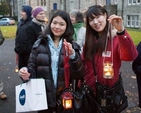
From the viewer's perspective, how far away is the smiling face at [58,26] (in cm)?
290

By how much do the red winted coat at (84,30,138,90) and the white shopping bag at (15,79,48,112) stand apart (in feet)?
1.80

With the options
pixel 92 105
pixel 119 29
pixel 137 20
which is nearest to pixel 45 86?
pixel 92 105

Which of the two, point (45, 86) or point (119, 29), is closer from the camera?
point (119, 29)

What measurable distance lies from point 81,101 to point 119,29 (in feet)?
2.96

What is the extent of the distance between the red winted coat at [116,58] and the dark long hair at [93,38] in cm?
7

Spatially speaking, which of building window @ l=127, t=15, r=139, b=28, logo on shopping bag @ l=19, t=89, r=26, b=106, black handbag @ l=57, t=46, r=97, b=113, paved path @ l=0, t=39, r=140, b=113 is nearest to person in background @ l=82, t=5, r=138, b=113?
black handbag @ l=57, t=46, r=97, b=113

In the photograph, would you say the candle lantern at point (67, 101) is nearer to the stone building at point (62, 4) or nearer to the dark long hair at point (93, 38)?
the dark long hair at point (93, 38)

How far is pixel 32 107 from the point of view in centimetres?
269

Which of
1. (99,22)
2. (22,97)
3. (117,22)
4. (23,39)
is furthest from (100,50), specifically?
(23,39)

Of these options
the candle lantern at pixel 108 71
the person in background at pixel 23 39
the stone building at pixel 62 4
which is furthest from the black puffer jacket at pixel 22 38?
the stone building at pixel 62 4

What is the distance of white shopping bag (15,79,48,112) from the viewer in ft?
8.86

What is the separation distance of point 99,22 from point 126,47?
453 mm

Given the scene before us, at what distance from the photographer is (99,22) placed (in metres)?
2.80

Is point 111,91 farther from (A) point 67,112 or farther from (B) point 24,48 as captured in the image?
(B) point 24,48
